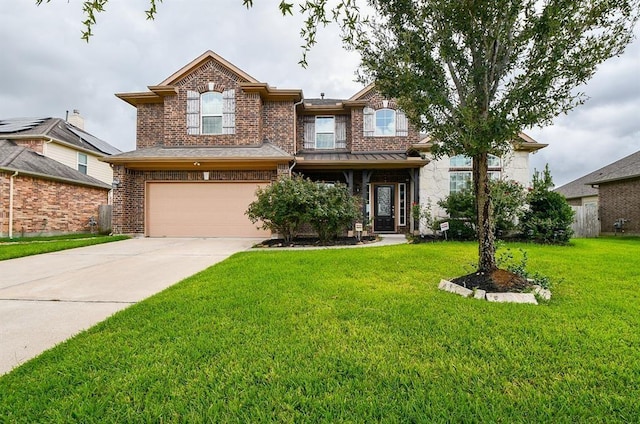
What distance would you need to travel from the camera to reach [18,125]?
50.9ft

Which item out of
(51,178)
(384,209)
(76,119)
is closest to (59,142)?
(51,178)

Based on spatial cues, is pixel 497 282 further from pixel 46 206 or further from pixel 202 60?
pixel 46 206

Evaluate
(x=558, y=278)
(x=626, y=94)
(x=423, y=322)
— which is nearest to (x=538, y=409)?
(x=423, y=322)

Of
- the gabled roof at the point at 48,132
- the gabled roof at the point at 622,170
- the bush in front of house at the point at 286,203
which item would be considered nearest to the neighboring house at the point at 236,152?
the bush in front of house at the point at 286,203

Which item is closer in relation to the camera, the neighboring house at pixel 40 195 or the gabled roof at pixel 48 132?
the neighboring house at pixel 40 195

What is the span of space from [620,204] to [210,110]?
18999mm

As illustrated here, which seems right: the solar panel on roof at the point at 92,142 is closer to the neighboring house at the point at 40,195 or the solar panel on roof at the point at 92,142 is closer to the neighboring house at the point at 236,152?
the neighboring house at the point at 40,195

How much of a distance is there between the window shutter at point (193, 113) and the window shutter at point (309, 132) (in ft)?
14.5

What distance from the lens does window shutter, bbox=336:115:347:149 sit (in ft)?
44.6

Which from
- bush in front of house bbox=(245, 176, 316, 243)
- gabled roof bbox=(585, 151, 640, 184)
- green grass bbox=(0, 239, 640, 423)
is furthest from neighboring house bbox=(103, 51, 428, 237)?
gabled roof bbox=(585, 151, 640, 184)

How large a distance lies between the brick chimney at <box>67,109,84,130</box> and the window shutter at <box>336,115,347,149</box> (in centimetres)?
1753

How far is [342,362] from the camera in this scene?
7.43ft

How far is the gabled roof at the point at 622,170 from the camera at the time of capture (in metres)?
14.0

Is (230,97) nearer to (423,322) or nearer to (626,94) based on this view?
(423,322)
